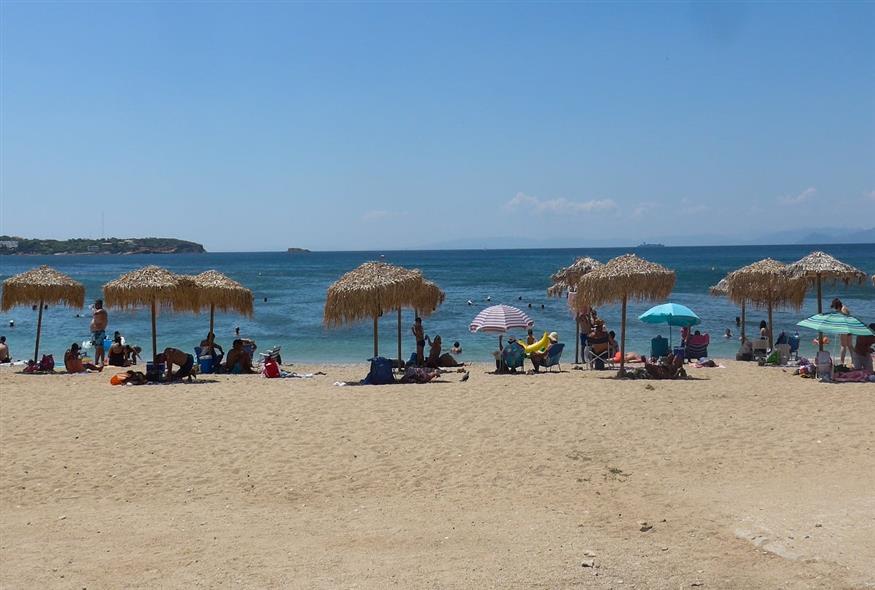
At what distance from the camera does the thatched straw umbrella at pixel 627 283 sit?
12.7 meters

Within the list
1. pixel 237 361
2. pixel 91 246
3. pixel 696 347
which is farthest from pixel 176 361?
pixel 91 246

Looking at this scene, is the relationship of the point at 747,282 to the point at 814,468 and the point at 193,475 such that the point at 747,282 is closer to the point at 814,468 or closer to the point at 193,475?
the point at 814,468

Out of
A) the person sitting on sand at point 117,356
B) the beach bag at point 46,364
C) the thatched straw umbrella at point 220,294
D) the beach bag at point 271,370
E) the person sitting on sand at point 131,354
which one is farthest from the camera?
the person sitting on sand at point 131,354

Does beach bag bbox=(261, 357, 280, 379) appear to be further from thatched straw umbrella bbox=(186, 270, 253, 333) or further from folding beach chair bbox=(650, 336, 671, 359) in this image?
folding beach chair bbox=(650, 336, 671, 359)

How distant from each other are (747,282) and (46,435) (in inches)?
521

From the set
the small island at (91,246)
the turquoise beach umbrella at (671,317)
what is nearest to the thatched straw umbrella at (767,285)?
the turquoise beach umbrella at (671,317)

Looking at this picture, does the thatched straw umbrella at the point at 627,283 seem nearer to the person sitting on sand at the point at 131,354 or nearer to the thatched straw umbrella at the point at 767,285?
the thatched straw umbrella at the point at 767,285

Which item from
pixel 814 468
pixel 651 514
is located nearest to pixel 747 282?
pixel 814 468

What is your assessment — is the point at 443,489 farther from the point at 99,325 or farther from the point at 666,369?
the point at 99,325

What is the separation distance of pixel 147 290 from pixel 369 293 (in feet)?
13.9

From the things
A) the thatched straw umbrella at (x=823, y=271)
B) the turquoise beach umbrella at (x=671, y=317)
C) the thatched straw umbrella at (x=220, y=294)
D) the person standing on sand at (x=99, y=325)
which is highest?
the thatched straw umbrella at (x=823, y=271)

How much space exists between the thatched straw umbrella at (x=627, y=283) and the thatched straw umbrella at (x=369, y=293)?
125 inches

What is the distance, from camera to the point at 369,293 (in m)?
13.1

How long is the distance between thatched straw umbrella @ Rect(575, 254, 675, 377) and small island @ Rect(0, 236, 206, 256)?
183 m
